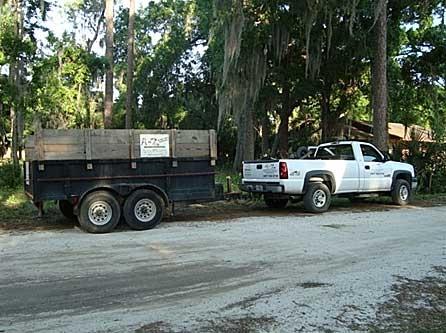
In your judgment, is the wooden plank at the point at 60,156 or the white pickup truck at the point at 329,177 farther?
the white pickup truck at the point at 329,177

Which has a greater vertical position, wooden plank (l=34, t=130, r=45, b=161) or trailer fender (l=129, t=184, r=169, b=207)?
wooden plank (l=34, t=130, r=45, b=161)

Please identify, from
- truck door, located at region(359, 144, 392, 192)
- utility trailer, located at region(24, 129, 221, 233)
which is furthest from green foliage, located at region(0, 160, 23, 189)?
truck door, located at region(359, 144, 392, 192)

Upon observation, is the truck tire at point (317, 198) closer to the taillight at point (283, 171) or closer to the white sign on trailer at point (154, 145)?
the taillight at point (283, 171)

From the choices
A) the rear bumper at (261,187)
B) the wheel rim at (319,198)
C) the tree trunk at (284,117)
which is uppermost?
the tree trunk at (284,117)

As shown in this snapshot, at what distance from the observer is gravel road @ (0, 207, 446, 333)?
15.4 ft

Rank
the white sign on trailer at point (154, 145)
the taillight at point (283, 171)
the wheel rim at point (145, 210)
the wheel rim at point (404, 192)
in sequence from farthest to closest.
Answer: the wheel rim at point (404, 192) → the taillight at point (283, 171) → the white sign on trailer at point (154, 145) → the wheel rim at point (145, 210)

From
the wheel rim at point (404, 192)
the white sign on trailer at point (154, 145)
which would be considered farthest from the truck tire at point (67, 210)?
the wheel rim at point (404, 192)

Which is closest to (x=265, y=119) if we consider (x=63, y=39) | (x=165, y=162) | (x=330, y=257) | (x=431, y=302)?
(x=63, y=39)

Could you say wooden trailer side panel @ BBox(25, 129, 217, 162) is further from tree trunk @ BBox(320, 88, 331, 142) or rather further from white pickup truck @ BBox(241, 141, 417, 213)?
tree trunk @ BBox(320, 88, 331, 142)

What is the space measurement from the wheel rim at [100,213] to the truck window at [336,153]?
620 cm

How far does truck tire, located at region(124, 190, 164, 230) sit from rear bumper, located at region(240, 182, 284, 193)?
125 inches

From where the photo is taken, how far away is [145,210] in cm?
998

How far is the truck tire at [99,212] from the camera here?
9.38 metres

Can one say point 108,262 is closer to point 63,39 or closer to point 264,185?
point 264,185
